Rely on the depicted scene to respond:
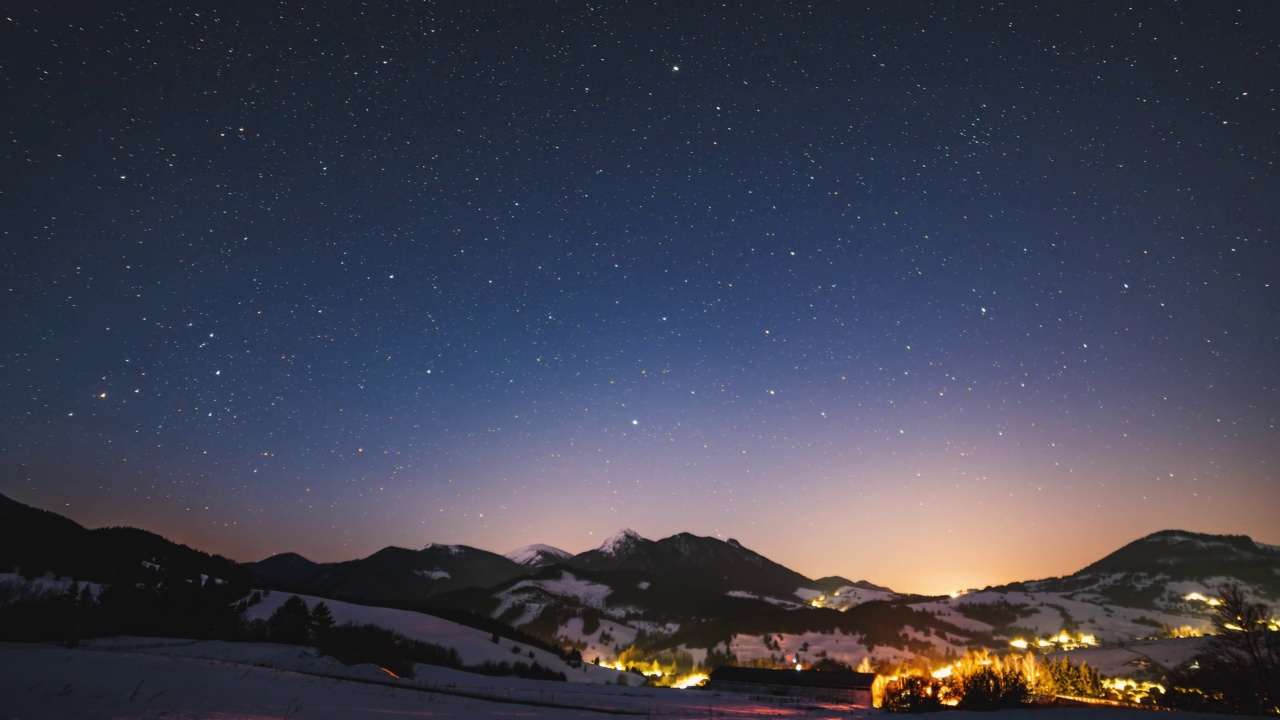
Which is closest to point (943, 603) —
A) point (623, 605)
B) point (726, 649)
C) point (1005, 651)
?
point (1005, 651)

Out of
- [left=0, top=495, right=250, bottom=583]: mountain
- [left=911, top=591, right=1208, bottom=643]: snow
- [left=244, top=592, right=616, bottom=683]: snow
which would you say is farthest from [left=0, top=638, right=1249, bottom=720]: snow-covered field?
[left=911, top=591, right=1208, bottom=643]: snow

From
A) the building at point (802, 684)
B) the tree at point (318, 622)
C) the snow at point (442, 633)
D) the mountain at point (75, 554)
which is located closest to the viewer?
the tree at point (318, 622)

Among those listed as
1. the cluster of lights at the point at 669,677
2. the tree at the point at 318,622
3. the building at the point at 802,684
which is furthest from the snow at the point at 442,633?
the cluster of lights at the point at 669,677

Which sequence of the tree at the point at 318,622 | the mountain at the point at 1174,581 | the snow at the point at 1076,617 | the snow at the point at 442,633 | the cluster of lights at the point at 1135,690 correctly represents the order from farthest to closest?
the mountain at the point at 1174,581
the snow at the point at 1076,617
the snow at the point at 442,633
the tree at the point at 318,622
the cluster of lights at the point at 1135,690

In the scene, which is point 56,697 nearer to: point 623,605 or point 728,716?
point 728,716

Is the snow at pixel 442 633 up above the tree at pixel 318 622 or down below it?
below

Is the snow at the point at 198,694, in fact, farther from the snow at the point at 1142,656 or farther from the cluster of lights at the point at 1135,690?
the snow at the point at 1142,656

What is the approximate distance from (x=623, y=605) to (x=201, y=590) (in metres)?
150

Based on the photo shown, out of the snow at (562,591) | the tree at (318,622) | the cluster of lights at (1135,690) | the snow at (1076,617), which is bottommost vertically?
the snow at (562,591)

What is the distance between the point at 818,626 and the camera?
122 metres

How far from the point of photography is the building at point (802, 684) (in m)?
44.7

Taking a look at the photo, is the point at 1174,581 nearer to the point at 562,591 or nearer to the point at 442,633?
the point at 562,591

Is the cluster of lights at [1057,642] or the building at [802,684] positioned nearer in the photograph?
the building at [802,684]

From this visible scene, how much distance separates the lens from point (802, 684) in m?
46.7
